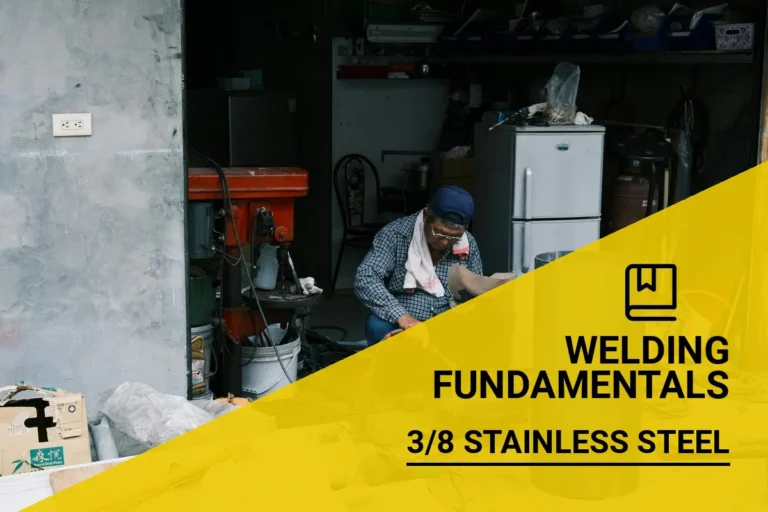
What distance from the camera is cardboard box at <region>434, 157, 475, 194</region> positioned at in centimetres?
664

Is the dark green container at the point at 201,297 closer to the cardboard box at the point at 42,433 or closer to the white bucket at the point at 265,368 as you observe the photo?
the white bucket at the point at 265,368

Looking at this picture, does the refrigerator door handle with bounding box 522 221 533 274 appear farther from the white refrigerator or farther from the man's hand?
the man's hand

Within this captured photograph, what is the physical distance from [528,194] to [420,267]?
51.8 inches

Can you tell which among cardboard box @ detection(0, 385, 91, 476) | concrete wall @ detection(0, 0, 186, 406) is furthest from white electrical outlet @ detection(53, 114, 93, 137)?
cardboard box @ detection(0, 385, 91, 476)

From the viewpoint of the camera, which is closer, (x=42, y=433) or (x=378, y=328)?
(x=42, y=433)

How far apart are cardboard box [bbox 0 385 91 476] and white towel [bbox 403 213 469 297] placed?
5.07 ft

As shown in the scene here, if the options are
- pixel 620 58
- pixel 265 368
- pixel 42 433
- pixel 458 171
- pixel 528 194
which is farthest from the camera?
pixel 458 171

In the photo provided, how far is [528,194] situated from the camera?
5.34 metres

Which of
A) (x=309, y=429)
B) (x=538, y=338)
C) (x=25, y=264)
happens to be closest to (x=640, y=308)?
(x=538, y=338)

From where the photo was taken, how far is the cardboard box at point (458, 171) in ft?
21.8

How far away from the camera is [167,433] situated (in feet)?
11.0
